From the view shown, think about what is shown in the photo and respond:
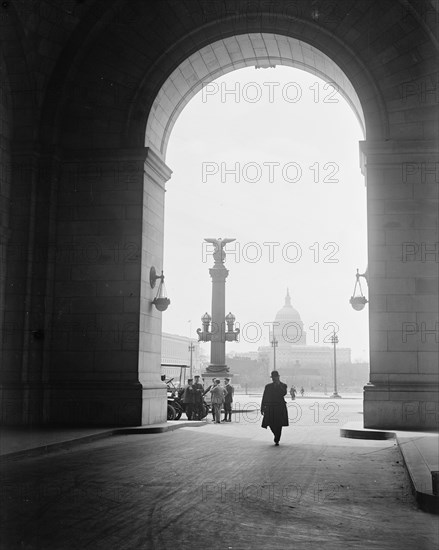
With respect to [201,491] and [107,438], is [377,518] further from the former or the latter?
[107,438]

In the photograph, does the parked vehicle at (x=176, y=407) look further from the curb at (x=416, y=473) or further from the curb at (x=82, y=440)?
the curb at (x=416, y=473)

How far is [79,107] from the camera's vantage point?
62.0ft

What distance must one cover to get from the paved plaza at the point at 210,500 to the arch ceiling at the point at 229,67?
9.44 meters

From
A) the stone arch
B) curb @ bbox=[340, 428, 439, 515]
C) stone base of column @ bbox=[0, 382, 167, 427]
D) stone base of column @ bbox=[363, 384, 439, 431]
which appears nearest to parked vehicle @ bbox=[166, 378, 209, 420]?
the stone arch

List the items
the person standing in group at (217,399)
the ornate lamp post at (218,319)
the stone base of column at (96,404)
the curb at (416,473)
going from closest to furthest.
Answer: the curb at (416,473)
the stone base of column at (96,404)
the person standing in group at (217,399)
the ornate lamp post at (218,319)

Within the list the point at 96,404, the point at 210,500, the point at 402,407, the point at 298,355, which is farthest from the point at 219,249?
the point at 298,355

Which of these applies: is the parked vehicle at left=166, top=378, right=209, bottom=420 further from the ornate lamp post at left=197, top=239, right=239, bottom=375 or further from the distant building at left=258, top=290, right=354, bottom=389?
the distant building at left=258, top=290, right=354, bottom=389

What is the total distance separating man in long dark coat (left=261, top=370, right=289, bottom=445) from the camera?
1526 cm

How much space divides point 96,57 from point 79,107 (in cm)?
137

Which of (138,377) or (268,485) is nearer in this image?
(268,485)

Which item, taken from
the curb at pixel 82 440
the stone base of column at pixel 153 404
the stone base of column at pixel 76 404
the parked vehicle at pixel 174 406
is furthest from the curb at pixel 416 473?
the parked vehicle at pixel 174 406

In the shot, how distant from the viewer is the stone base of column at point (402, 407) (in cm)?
1634

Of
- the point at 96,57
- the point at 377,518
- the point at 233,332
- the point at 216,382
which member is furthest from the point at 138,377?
the point at 233,332

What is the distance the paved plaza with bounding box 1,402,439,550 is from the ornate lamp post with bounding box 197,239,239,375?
22.0 metres
